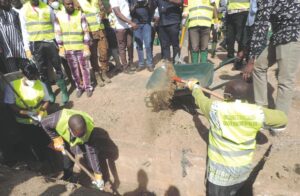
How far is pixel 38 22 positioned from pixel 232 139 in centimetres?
440

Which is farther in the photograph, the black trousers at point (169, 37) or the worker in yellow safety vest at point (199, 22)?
the black trousers at point (169, 37)

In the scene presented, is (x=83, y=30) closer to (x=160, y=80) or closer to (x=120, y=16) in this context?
(x=120, y=16)

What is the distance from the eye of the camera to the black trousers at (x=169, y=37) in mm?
6340

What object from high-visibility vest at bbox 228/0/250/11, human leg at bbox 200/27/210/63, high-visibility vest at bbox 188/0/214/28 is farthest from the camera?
high-visibility vest at bbox 228/0/250/11

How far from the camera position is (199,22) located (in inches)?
231

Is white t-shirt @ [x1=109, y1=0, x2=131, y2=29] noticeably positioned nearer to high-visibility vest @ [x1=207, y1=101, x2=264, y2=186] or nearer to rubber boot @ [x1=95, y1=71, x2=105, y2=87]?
rubber boot @ [x1=95, y1=71, x2=105, y2=87]

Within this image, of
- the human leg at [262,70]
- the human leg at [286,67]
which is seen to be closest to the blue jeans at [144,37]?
the human leg at [262,70]

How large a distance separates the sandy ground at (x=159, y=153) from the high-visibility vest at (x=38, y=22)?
158 centimetres

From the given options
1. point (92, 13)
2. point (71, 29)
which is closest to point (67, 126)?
point (71, 29)

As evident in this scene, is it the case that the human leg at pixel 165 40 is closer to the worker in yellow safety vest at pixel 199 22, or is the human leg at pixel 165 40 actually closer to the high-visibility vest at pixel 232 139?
the worker in yellow safety vest at pixel 199 22

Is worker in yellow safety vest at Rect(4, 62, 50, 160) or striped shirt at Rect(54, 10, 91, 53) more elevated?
striped shirt at Rect(54, 10, 91, 53)

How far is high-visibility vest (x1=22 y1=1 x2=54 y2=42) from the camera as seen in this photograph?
217 inches

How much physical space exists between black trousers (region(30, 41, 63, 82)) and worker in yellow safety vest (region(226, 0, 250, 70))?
3.87 meters

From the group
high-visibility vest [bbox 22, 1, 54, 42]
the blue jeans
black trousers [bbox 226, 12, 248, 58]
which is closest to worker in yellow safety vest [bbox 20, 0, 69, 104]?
high-visibility vest [bbox 22, 1, 54, 42]
